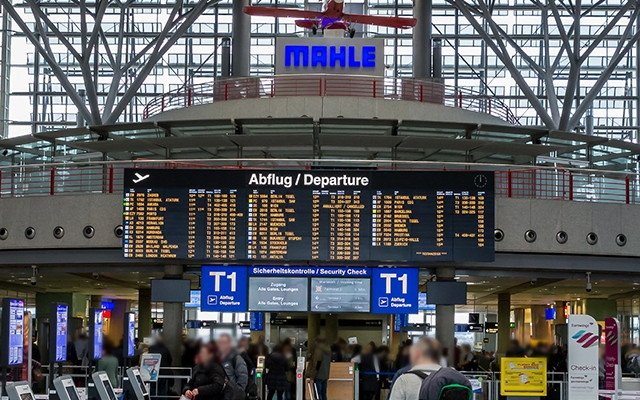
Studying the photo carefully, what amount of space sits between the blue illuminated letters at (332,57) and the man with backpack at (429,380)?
25.7 meters

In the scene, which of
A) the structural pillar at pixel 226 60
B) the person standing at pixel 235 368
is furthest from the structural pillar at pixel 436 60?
the person standing at pixel 235 368

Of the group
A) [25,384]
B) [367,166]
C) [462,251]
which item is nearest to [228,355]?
[25,384]

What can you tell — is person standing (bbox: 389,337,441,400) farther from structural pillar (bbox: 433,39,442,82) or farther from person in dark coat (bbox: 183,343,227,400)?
structural pillar (bbox: 433,39,442,82)

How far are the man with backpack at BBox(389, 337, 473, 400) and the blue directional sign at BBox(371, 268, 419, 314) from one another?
13.8 m

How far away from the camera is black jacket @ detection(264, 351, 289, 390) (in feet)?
77.8

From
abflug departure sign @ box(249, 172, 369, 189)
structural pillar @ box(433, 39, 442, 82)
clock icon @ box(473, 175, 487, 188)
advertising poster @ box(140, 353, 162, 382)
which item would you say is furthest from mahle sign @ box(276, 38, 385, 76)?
advertising poster @ box(140, 353, 162, 382)

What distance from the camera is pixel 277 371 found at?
2389 centimetres

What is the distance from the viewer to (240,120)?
98.6ft

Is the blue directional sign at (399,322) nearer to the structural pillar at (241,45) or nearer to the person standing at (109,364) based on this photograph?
the structural pillar at (241,45)

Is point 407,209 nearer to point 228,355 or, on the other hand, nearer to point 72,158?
point 228,355

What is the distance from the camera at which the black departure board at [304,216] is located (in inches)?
900

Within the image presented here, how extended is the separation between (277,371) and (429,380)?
14774 mm

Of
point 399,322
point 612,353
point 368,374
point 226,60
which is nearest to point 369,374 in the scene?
point 368,374

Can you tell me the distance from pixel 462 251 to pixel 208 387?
9612 millimetres
